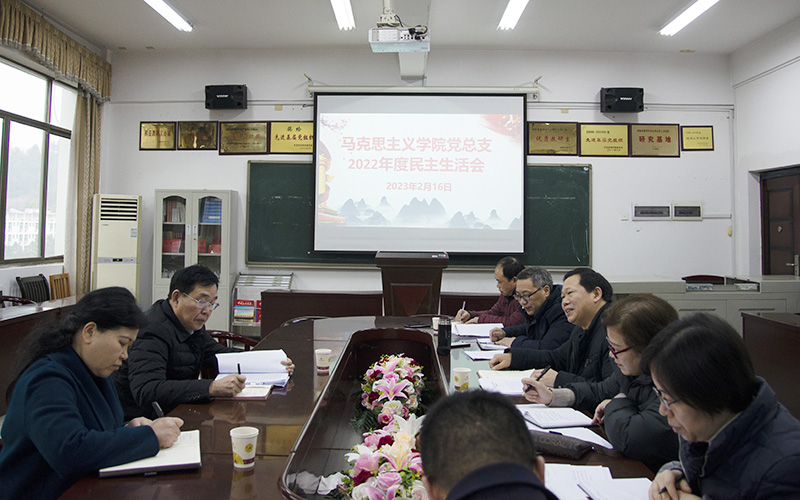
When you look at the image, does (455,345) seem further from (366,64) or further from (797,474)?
(366,64)

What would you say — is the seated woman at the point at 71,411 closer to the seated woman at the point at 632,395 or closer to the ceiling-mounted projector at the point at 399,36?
the seated woman at the point at 632,395

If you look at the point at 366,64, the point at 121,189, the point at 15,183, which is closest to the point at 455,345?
the point at 366,64

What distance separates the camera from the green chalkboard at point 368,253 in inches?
228

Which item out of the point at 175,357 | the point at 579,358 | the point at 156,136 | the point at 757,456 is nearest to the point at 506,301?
the point at 579,358

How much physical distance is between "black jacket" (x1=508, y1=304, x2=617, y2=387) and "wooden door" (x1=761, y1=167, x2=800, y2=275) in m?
4.30

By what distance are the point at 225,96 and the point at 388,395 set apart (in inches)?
197

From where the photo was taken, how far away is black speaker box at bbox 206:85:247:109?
5.77 m

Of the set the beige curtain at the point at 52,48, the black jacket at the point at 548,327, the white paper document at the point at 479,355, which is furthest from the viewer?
the beige curtain at the point at 52,48

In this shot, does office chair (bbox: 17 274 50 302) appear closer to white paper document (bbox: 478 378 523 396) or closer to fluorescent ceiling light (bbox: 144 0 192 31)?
fluorescent ceiling light (bbox: 144 0 192 31)

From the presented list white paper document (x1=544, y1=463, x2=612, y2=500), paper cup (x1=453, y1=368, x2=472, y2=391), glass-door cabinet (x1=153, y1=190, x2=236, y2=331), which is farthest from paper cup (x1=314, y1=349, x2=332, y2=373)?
glass-door cabinet (x1=153, y1=190, x2=236, y2=331)

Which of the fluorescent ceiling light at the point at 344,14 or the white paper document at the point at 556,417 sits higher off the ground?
the fluorescent ceiling light at the point at 344,14

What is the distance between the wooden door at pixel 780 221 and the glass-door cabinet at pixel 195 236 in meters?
6.04

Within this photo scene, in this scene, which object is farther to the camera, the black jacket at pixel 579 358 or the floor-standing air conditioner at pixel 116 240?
the floor-standing air conditioner at pixel 116 240

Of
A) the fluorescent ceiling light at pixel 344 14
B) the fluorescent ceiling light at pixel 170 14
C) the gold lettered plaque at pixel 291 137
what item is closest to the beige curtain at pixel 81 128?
the fluorescent ceiling light at pixel 170 14
